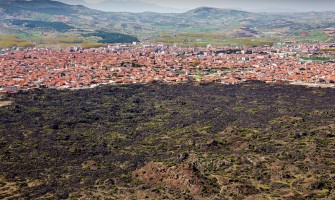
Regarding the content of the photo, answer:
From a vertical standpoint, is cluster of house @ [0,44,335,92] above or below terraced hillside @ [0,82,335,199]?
above

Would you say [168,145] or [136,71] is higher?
[136,71]

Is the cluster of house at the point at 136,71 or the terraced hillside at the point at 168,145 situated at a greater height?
the cluster of house at the point at 136,71

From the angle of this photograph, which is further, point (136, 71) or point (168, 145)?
point (136, 71)

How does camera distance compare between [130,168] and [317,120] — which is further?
[317,120]

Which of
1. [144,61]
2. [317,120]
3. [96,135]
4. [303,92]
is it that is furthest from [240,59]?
[96,135]

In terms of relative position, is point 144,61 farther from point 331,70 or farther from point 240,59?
point 331,70

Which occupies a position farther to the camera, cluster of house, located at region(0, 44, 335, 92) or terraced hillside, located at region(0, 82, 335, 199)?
cluster of house, located at region(0, 44, 335, 92)

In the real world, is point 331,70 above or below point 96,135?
above

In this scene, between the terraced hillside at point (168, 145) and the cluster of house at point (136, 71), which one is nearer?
the terraced hillside at point (168, 145)
